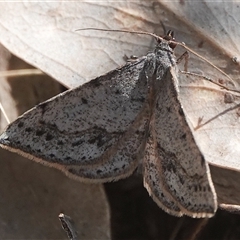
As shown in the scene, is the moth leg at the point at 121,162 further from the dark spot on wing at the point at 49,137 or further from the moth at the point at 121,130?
the dark spot on wing at the point at 49,137

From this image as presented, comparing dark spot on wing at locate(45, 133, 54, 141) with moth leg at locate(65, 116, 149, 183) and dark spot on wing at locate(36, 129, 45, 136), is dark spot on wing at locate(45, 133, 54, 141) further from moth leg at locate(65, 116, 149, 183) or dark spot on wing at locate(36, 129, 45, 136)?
moth leg at locate(65, 116, 149, 183)

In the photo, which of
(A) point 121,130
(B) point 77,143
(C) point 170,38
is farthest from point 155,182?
(C) point 170,38

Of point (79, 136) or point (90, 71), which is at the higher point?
point (90, 71)

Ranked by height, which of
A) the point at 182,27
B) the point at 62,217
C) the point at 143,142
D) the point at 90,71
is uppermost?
the point at 182,27

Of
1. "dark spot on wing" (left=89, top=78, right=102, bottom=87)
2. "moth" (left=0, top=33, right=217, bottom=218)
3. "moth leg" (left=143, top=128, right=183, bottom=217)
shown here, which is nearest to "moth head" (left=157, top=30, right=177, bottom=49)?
"moth" (left=0, top=33, right=217, bottom=218)

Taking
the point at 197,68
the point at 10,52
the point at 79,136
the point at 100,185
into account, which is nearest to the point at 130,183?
the point at 100,185

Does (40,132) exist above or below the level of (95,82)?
below

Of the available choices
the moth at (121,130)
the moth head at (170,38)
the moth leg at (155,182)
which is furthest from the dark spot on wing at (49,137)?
the moth head at (170,38)

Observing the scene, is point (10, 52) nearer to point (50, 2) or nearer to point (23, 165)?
point (50, 2)

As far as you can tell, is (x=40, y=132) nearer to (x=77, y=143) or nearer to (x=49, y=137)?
(x=49, y=137)
